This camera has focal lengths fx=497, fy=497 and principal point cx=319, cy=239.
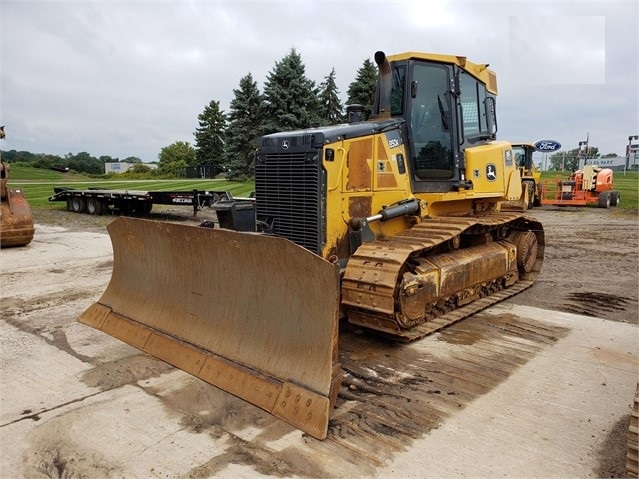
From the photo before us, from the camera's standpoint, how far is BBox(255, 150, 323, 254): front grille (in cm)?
495

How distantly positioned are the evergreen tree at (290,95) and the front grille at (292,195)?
22.9 meters

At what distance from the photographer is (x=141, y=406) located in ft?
12.0

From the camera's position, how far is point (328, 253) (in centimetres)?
505

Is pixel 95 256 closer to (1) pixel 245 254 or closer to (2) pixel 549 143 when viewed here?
(1) pixel 245 254

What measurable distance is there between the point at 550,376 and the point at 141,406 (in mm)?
3315

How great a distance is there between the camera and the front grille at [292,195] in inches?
195

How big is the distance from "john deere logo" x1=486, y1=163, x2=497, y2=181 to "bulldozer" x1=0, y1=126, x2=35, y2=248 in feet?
30.2

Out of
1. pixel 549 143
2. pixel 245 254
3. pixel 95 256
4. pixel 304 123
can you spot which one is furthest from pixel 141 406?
pixel 549 143

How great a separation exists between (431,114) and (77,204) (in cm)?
1696

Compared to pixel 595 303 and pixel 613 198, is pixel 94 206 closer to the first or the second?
pixel 595 303

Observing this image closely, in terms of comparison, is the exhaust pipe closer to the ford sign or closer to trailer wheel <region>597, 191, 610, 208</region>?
trailer wheel <region>597, 191, 610, 208</region>

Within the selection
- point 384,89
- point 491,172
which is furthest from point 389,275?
point 491,172

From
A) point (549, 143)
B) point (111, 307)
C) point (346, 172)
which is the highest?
point (549, 143)

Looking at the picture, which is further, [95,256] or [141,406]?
[95,256]
